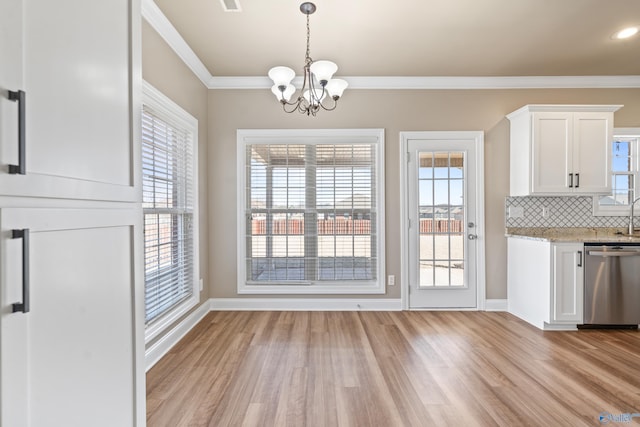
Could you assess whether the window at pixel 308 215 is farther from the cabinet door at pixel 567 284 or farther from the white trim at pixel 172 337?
the cabinet door at pixel 567 284

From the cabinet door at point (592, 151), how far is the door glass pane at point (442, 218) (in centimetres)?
113

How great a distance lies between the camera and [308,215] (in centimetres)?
388

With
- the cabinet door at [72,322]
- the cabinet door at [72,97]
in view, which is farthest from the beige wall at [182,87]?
the cabinet door at [72,322]

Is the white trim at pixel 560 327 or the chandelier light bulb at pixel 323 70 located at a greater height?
the chandelier light bulb at pixel 323 70

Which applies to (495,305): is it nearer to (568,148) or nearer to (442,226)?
(442,226)

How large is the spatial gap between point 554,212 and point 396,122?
2.10 m

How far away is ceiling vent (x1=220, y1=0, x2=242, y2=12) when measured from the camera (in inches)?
95.1

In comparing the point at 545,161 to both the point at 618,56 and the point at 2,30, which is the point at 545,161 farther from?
the point at 2,30

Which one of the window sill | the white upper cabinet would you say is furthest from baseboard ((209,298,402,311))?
the white upper cabinet

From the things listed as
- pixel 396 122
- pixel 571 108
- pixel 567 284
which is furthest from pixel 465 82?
pixel 567 284

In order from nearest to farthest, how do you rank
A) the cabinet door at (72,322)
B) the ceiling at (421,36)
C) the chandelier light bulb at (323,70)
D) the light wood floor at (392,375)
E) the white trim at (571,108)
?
the cabinet door at (72,322)
the light wood floor at (392,375)
the chandelier light bulb at (323,70)
the ceiling at (421,36)
the white trim at (571,108)

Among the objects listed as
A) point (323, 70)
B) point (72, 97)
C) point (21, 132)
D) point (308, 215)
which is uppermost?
point (323, 70)

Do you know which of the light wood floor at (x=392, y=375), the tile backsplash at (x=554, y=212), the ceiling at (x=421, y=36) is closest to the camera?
the light wood floor at (x=392, y=375)

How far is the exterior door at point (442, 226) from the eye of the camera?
3.82m
